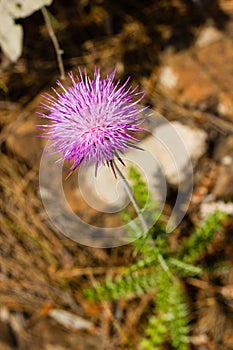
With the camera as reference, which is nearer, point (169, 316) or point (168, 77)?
point (169, 316)

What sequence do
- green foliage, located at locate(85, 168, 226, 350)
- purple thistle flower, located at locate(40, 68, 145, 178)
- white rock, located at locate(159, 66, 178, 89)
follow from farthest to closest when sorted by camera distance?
white rock, located at locate(159, 66, 178, 89) → green foliage, located at locate(85, 168, 226, 350) → purple thistle flower, located at locate(40, 68, 145, 178)

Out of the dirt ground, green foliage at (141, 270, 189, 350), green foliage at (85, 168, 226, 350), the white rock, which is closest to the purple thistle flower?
green foliage at (85, 168, 226, 350)

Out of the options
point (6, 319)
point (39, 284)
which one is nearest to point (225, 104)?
point (39, 284)

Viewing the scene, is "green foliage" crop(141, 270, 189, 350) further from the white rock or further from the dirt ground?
the white rock

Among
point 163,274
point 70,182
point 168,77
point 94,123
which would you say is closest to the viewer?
point 94,123

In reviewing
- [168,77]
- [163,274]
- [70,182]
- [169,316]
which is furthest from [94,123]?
[168,77]

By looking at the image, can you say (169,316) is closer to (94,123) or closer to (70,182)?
(70,182)
